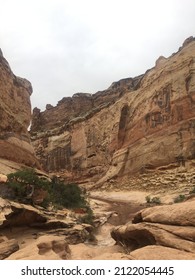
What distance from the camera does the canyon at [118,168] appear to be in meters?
9.22

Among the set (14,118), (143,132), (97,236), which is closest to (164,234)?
(97,236)

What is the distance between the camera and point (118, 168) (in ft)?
119

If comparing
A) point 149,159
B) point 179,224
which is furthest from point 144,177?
point 179,224

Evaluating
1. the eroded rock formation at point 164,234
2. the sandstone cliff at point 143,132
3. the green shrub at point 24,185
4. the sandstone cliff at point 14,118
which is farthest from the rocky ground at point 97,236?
the sandstone cliff at point 143,132

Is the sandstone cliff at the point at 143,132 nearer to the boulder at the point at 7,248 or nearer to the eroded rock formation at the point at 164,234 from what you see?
the eroded rock formation at the point at 164,234

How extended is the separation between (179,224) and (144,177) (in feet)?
73.7

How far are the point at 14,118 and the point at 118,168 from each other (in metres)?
14.9

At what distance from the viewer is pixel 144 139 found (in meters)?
33.7

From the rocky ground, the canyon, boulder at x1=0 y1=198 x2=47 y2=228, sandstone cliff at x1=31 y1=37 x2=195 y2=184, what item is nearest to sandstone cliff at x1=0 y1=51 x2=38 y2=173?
the canyon

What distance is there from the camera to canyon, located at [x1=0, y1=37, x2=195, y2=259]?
922 centimetres

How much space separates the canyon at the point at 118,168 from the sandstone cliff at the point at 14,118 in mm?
90

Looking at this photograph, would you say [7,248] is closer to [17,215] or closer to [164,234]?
[17,215]

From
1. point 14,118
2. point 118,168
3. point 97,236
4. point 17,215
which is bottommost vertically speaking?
point 97,236
